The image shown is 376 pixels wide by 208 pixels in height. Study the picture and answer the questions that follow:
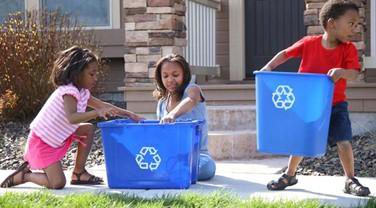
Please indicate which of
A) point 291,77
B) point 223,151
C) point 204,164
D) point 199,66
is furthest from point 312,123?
point 199,66

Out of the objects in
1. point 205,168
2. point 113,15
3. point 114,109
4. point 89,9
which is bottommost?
point 205,168

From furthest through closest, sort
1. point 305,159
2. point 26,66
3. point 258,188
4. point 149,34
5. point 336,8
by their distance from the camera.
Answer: point 26,66
point 149,34
point 305,159
point 258,188
point 336,8

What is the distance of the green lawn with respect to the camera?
4402mm

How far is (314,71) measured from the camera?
501cm

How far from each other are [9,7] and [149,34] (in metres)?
3.95

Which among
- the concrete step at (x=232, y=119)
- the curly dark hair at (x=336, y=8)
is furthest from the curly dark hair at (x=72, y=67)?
the concrete step at (x=232, y=119)

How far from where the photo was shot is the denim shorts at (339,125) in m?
5.01

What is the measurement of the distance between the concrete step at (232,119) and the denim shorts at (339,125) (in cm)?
282

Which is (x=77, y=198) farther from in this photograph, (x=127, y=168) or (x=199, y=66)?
(x=199, y=66)

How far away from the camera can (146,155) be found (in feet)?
16.8

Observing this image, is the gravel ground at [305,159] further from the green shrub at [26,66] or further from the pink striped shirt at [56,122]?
the pink striped shirt at [56,122]

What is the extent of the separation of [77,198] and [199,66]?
17.0 ft

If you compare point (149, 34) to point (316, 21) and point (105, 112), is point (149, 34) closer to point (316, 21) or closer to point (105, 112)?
point (316, 21)

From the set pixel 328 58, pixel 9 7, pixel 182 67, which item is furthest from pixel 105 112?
pixel 9 7
